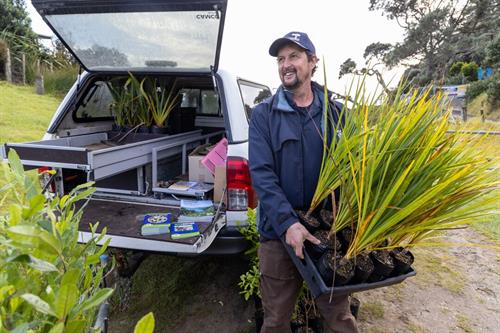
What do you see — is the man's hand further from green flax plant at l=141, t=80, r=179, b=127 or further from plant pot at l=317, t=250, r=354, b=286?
green flax plant at l=141, t=80, r=179, b=127

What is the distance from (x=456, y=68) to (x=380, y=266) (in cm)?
3379

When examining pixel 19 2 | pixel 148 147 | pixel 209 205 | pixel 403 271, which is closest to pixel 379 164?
pixel 403 271

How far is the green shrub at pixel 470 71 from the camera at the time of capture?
27.2 metres

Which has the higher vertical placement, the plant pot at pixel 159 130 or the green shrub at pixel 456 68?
the green shrub at pixel 456 68

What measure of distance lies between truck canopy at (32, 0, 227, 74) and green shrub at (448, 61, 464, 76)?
105 ft

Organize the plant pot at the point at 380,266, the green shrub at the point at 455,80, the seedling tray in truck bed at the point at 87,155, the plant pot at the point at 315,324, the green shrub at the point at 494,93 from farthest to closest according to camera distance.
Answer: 1. the green shrub at the point at 455,80
2. the green shrub at the point at 494,93
3. the plant pot at the point at 315,324
4. the seedling tray in truck bed at the point at 87,155
5. the plant pot at the point at 380,266

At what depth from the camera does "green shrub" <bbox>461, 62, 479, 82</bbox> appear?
27.2 m

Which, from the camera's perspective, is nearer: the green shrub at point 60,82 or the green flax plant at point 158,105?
the green flax plant at point 158,105

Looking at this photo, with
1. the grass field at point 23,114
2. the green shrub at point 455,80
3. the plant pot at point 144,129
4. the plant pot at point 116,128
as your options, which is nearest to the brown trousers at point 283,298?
the plant pot at point 144,129

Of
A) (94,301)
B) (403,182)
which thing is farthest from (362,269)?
(94,301)

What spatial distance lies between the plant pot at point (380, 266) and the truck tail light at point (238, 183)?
3.57 feet

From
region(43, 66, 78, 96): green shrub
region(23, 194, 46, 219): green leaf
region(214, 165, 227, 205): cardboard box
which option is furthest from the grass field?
region(23, 194, 46, 219): green leaf

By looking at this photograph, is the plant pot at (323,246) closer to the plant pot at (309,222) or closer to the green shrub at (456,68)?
the plant pot at (309,222)

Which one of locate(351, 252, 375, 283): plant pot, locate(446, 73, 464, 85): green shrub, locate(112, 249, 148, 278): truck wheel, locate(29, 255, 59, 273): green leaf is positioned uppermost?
locate(446, 73, 464, 85): green shrub
